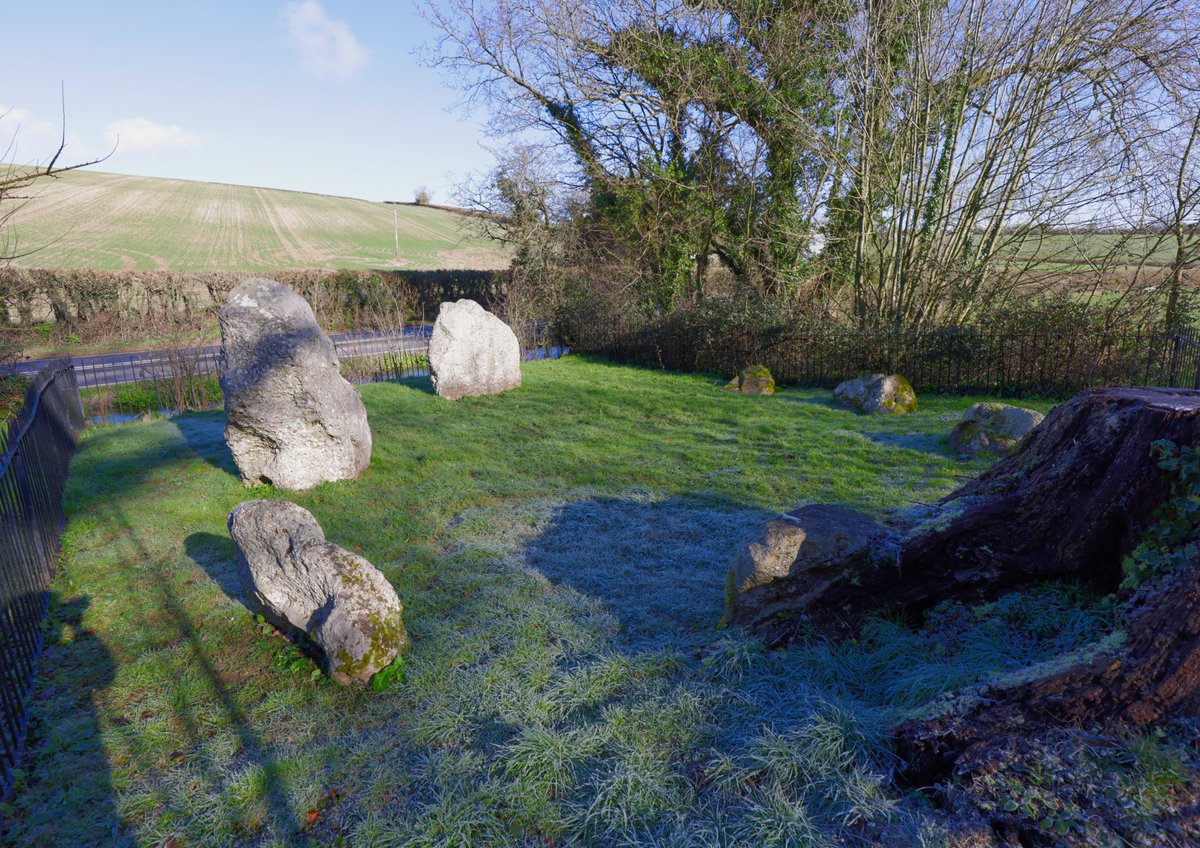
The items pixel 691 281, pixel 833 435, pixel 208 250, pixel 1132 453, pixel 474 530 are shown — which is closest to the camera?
pixel 1132 453

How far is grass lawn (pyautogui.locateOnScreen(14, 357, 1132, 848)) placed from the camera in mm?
2893

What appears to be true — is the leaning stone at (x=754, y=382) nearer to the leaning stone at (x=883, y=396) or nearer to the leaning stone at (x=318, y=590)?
the leaning stone at (x=883, y=396)

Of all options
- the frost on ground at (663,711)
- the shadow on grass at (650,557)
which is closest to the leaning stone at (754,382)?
the shadow on grass at (650,557)

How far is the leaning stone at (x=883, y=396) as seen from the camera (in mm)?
10727

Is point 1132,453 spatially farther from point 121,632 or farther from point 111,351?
point 111,351

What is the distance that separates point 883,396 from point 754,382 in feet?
9.02

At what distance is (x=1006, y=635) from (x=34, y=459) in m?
8.63

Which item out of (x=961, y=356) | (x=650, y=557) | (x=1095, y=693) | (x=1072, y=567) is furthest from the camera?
(x=961, y=356)

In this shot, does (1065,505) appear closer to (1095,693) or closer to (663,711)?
(1095,693)

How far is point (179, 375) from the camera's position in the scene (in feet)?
43.4

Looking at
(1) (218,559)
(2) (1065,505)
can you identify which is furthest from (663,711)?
(1) (218,559)

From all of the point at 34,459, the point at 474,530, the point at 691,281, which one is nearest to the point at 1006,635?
the point at 474,530

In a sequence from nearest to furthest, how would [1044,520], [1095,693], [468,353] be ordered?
[1095,693]
[1044,520]
[468,353]

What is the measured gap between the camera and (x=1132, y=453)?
3.38 metres
